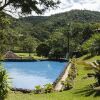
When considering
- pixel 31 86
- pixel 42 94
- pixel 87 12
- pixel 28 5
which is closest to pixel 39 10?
pixel 28 5

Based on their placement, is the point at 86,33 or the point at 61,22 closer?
the point at 86,33

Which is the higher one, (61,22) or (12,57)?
(61,22)

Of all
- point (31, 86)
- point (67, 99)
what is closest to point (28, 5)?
point (67, 99)

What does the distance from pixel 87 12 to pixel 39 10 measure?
169143mm

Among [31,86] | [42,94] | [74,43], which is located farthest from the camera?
[74,43]

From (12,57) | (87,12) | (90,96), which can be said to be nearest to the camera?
(90,96)

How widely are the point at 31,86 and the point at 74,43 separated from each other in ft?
138

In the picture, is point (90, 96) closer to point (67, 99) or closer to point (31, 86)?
point (67, 99)

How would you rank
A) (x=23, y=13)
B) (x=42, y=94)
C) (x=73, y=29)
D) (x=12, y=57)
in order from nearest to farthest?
(x=42, y=94) → (x=23, y=13) → (x=12, y=57) → (x=73, y=29)

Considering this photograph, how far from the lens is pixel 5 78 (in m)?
12.1

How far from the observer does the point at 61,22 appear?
15188 cm

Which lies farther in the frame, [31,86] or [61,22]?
[61,22]

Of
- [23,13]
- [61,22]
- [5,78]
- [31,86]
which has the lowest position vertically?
[31,86]

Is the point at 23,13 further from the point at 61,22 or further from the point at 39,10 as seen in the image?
the point at 61,22
